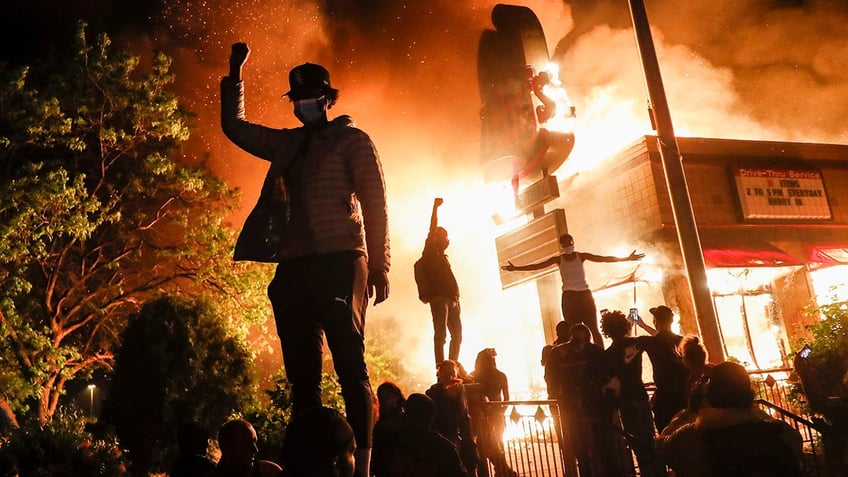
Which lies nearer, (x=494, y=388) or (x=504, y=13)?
(x=494, y=388)

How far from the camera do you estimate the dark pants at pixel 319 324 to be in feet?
10.1

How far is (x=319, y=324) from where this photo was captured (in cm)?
314

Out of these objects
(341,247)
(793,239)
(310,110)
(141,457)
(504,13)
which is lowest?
(141,457)

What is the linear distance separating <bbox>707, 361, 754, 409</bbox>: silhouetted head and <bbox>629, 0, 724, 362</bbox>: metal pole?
4742 millimetres

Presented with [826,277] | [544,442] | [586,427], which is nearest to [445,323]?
[544,442]

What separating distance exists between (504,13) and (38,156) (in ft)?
52.0

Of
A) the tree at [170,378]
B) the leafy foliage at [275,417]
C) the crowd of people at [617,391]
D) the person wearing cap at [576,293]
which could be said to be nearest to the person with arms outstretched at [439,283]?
the person wearing cap at [576,293]

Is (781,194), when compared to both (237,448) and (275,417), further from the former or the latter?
(237,448)

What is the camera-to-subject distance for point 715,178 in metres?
21.1

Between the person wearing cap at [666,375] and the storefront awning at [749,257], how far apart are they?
44.4ft

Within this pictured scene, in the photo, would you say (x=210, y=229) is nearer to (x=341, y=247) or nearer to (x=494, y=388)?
(x=494, y=388)

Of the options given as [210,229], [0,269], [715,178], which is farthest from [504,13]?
[0,269]

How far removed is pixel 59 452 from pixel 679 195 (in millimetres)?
8600

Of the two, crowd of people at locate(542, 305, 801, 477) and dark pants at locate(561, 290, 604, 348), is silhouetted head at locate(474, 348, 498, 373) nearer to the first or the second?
dark pants at locate(561, 290, 604, 348)
